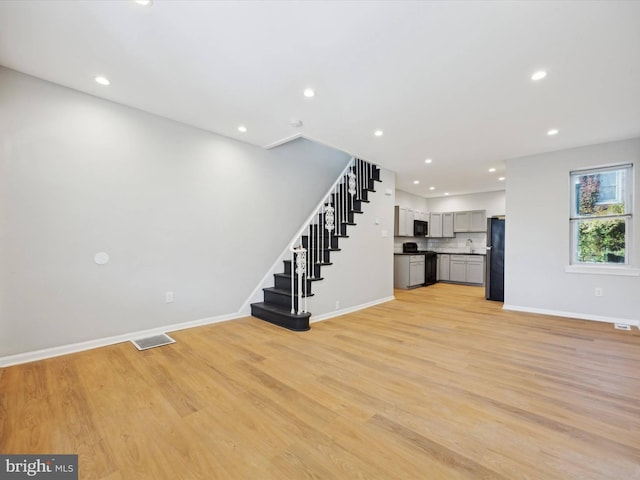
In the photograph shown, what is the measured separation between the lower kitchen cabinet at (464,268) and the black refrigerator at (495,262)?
195 centimetres

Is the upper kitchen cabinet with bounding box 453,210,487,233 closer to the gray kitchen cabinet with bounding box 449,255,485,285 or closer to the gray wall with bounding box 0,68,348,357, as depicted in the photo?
the gray kitchen cabinet with bounding box 449,255,485,285

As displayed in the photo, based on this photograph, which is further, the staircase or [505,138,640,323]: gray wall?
[505,138,640,323]: gray wall

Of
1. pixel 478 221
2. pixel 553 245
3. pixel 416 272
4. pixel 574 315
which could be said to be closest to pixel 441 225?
pixel 478 221

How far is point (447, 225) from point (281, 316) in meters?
6.80

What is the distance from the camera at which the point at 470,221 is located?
8070 mm

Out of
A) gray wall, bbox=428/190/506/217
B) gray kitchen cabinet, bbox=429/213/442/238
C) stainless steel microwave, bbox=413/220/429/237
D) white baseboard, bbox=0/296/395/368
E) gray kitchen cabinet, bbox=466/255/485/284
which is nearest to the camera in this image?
white baseboard, bbox=0/296/395/368

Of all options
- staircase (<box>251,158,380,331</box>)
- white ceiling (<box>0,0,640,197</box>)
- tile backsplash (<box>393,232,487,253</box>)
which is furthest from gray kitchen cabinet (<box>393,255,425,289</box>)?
white ceiling (<box>0,0,640,197</box>)

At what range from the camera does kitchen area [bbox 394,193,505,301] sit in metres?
7.21

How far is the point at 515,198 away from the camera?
4766 millimetres

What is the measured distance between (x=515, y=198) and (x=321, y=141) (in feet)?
11.9

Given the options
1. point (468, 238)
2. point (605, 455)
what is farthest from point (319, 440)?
point (468, 238)

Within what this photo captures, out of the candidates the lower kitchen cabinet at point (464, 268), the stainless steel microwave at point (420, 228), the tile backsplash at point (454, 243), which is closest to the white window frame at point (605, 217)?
the lower kitchen cabinet at point (464, 268)

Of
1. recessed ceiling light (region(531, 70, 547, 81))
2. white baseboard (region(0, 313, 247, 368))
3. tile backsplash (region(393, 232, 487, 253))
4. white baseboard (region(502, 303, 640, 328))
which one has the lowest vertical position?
white baseboard (region(0, 313, 247, 368))

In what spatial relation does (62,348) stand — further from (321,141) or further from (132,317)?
(321,141)
